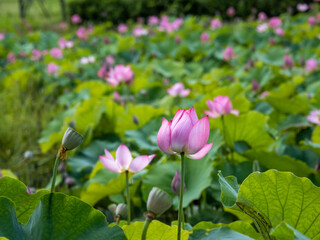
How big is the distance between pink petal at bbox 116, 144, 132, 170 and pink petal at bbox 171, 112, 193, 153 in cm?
22

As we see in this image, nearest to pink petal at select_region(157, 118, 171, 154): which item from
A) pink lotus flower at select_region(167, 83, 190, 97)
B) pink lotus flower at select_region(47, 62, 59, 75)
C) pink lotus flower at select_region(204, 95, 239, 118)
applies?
pink lotus flower at select_region(204, 95, 239, 118)

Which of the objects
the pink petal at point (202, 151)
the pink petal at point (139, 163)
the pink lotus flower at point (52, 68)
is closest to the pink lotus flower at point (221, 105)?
the pink petal at point (139, 163)

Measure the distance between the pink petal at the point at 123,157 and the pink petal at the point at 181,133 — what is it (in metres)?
0.22

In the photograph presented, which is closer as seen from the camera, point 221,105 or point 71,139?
point 71,139

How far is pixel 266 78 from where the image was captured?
98.0 inches

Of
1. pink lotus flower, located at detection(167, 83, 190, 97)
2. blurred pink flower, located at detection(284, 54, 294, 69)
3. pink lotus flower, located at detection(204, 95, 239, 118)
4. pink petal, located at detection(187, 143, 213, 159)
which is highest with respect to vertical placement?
→ pink petal, located at detection(187, 143, 213, 159)

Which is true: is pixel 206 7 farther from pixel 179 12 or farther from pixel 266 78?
pixel 266 78

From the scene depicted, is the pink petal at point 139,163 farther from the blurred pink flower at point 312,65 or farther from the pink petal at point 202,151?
the blurred pink flower at point 312,65

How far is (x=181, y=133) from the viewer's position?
74 cm

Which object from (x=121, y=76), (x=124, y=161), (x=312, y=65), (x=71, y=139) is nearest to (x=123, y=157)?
(x=124, y=161)

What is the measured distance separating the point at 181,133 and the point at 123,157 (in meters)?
0.25

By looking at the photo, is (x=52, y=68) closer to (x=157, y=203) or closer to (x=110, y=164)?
(x=110, y=164)

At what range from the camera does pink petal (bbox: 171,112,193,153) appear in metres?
0.74

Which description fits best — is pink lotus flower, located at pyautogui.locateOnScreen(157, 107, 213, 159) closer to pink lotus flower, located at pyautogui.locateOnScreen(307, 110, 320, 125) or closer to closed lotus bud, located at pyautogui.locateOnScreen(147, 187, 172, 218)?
closed lotus bud, located at pyautogui.locateOnScreen(147, 187, 172, 218)
